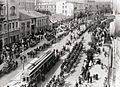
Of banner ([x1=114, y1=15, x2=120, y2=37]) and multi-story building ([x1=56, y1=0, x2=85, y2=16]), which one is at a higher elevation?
multi-story building ([x1=56, y1=0, x2=85, y2=16])

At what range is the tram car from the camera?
46.4 feet

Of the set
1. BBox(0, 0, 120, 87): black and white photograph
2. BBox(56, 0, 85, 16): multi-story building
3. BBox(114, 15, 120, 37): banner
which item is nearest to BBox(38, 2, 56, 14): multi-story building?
BBox(56, 0, 85, 16): multi-story building

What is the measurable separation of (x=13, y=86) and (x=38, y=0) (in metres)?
76.7

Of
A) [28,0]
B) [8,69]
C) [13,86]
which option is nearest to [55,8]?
[28,0]

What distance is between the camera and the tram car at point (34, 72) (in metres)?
14.1

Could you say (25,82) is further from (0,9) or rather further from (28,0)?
(28,0)

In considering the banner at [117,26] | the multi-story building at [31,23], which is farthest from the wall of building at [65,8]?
the banner at [117,26]

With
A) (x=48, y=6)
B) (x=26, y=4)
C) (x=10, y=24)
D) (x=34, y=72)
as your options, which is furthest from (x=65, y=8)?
(x=34, y=72)

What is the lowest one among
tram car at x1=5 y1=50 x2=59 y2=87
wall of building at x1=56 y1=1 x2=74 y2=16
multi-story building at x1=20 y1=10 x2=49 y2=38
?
tram car at x1=5 y1=50 x2=59 y2=87

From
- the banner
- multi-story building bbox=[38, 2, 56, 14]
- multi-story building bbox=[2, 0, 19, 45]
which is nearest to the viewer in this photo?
the banner

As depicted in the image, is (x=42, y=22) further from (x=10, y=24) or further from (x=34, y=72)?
(x=34, y=72)

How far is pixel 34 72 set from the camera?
51.3ft

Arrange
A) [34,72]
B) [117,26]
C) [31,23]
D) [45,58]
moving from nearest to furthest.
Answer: [117,26] < [34,72] < [45,58] < [31,23]

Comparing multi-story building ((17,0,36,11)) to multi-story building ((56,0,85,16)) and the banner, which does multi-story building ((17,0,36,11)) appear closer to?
multi-story building ((56,0,85,16))
